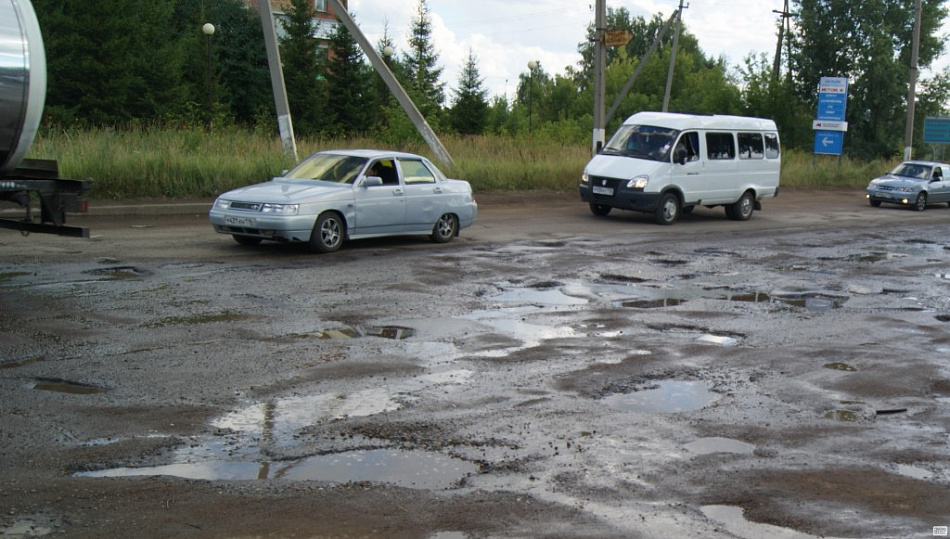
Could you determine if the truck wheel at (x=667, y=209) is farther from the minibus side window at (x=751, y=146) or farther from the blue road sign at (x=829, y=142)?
the blue road sign at (x=829, y=142)

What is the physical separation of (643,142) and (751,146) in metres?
3.10

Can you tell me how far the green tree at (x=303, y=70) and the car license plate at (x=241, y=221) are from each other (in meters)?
39.6

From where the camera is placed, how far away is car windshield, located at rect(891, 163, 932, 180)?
103 feet

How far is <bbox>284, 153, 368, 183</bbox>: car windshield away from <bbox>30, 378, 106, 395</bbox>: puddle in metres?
8.02

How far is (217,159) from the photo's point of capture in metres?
21.5

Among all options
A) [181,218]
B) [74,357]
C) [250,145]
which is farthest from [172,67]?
[74,357]

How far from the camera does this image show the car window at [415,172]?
15.5 m

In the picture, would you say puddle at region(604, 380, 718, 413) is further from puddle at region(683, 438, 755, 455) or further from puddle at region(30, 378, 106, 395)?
puddle at region(30, 378, 106, 395)

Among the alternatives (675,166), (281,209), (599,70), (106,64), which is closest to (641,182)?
(675,166)

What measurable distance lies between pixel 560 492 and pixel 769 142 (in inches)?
782

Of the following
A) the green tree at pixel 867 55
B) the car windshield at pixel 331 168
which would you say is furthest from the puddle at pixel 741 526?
the green tree at pixel 867 55

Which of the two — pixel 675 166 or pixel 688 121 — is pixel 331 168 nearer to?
pixel 675 166

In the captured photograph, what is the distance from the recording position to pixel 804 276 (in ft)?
47.1

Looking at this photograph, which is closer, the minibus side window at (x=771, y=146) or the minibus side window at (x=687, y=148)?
the minibus side window at (x=687, y=148)
